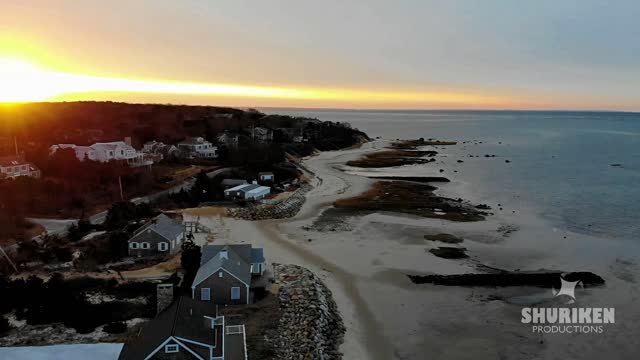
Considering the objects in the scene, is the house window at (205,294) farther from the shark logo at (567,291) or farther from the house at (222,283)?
the shark logo at (567,291)

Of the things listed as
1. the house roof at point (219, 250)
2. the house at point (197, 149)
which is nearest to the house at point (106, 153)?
the house at point (197, 149)

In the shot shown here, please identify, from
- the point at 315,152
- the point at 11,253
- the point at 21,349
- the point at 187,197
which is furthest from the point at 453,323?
the point at 315,152

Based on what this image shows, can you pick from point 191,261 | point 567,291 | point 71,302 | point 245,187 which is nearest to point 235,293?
point 191,261

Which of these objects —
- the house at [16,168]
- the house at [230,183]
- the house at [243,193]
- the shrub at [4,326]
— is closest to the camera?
the shrub at [4,326]

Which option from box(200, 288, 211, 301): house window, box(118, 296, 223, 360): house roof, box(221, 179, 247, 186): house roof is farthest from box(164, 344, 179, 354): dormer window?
box(221, 179, 247, 186): house roof

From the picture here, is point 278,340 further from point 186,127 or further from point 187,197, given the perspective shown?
point 186,127

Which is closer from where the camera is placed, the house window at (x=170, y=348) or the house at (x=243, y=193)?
the house window at (x=170, y=348)
